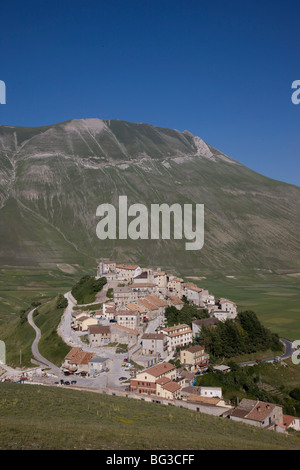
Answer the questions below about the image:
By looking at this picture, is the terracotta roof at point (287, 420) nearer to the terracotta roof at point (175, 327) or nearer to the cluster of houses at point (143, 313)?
the cluster of houses at point (143, 313)

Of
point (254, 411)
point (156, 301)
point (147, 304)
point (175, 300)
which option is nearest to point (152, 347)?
point (147, 304)

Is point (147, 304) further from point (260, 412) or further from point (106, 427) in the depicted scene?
point (106, 427)

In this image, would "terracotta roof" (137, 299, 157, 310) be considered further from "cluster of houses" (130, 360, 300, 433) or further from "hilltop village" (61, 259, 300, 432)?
"cluster of houses" (130, 360, 300, 433)

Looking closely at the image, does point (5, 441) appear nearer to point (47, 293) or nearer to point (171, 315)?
point (171, 315)

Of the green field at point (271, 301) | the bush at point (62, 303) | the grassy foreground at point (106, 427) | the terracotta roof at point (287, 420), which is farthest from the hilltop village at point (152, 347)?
the green field at point (271, 301)

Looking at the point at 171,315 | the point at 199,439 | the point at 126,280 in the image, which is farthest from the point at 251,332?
the point at 199,439
